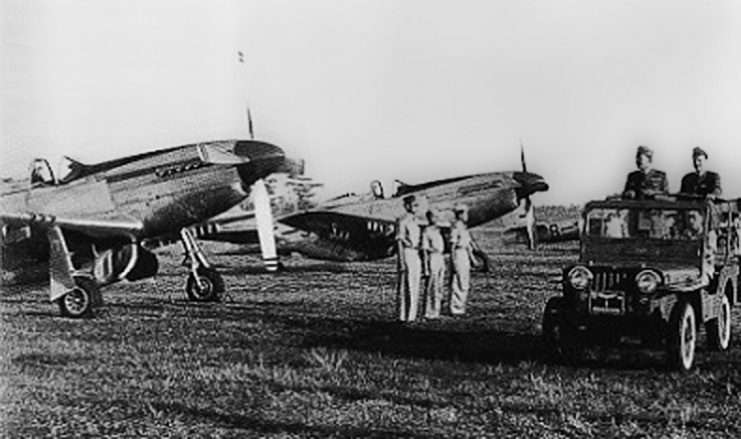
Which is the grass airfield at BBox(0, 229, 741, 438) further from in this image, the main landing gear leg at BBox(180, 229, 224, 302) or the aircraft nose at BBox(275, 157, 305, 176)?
the aircraft nose at BBox(275, 157, 305, 176)

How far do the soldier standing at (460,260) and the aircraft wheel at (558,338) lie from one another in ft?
1.06

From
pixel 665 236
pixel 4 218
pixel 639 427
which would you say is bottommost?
pixel 639 427

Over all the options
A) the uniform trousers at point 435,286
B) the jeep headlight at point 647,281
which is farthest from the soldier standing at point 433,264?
the jeep headlight at point 647,281

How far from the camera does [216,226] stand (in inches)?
166

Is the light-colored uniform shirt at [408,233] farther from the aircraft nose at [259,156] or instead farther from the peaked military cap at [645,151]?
the peaked military cap at [645,151]

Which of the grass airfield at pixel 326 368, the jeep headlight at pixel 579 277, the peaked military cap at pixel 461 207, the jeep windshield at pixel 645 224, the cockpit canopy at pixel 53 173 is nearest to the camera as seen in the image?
the grass airfield at pixel 326 368

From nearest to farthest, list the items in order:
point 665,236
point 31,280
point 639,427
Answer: point 639,427, point 31,280, point 665,236

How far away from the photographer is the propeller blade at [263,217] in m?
4.19

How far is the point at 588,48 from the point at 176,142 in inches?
61.6

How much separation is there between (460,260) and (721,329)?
113 cm

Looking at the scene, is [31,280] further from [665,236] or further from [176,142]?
[665,236]

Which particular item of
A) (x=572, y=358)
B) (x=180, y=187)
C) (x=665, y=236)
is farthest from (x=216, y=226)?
(x=665, y=236)

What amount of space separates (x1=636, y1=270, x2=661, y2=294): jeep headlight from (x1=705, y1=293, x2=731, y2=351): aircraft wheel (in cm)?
35

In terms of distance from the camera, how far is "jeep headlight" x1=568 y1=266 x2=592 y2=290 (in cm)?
429
